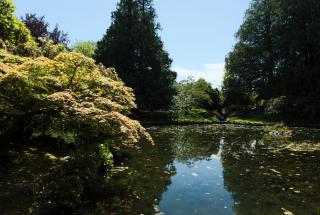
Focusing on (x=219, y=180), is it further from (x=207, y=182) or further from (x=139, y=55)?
(x=139, y=55)

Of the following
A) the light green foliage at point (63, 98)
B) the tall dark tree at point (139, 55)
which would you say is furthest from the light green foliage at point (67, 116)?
the tall dark tree at point (139, 55)

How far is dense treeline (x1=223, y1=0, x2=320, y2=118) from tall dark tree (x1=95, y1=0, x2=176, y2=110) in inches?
313

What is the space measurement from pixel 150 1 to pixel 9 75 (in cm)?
3048

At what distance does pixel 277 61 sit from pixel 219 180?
1223 inches

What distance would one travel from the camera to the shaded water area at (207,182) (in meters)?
8.41

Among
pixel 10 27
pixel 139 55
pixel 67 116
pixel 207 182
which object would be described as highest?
pixel 139 55

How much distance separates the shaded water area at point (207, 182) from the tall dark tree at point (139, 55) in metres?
17.0

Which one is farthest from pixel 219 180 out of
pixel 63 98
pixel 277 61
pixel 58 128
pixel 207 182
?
pixel 277 61

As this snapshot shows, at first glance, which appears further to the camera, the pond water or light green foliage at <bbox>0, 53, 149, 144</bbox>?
light green foliage at <bbox>0, 53, 149, 144</bbox>

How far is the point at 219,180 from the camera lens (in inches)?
447

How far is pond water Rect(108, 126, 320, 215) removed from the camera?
8.55m

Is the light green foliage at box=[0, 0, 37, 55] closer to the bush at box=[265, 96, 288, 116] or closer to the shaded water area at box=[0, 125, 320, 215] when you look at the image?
the shaded water area at box=[0, 125, 320, 215]

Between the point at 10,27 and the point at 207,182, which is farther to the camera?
the point at 10,27

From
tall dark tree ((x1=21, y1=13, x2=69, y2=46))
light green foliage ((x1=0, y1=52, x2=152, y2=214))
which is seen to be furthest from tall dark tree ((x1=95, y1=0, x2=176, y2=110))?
light green foliage ((x1=0, y1=52, x2=152, y2=214))
